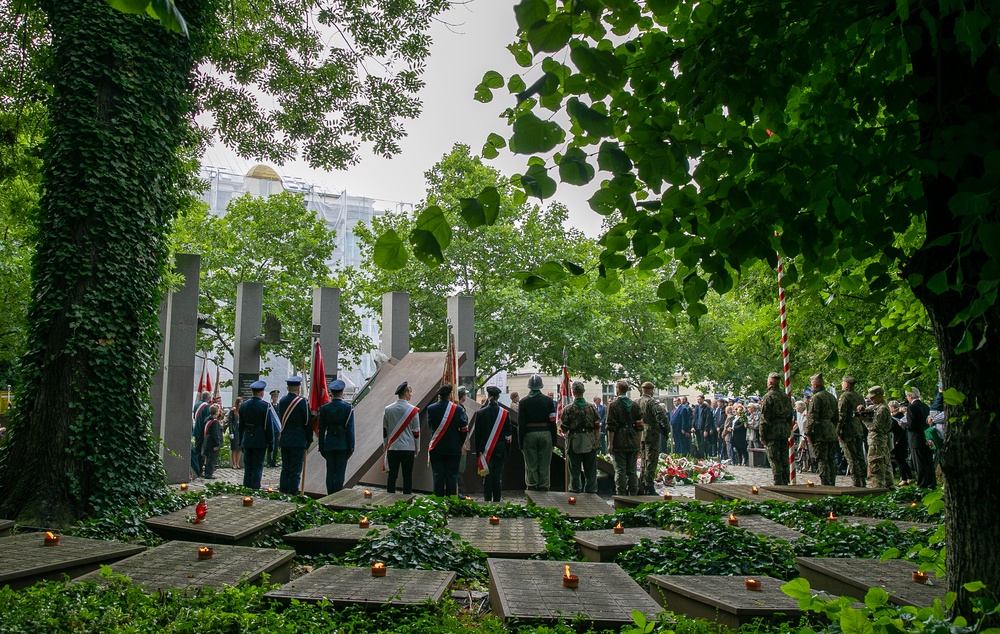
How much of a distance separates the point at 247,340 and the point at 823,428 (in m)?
12.0

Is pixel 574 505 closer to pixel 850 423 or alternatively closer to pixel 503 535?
pixel 503 535

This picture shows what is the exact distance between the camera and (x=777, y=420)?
44.1 ft

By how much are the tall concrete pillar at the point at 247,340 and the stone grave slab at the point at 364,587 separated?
11750 mm

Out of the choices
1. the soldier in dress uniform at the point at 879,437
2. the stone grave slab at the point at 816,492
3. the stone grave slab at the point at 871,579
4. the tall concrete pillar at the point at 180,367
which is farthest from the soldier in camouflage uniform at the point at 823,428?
the tall concrete pillar at the point at 180,367

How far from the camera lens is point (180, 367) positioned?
14.2 meters

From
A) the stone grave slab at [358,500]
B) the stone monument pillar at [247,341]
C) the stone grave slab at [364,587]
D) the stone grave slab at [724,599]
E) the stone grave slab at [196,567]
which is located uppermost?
the stone monument pillar at [247,341]

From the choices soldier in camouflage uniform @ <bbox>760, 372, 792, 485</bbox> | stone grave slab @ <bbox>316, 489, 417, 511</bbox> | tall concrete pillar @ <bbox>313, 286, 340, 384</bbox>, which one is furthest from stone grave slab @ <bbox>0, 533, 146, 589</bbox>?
→ tall concrete pillar @ <bbox>313, 286, 340, 384</bbox>

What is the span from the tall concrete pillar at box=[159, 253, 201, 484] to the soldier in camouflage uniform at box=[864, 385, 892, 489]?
12.4 m

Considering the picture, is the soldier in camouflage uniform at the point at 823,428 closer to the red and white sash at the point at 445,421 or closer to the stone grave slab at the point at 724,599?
the red and white sash at the point at 445,421

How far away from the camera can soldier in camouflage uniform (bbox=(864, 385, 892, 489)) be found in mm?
13484

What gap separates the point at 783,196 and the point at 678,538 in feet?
14.1

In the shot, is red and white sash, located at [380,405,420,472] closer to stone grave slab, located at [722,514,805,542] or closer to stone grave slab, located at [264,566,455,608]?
stone grave slab, located at [722,514,805,542]

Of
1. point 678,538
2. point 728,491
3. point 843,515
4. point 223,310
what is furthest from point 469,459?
point 223,310

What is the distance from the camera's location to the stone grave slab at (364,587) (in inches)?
184
